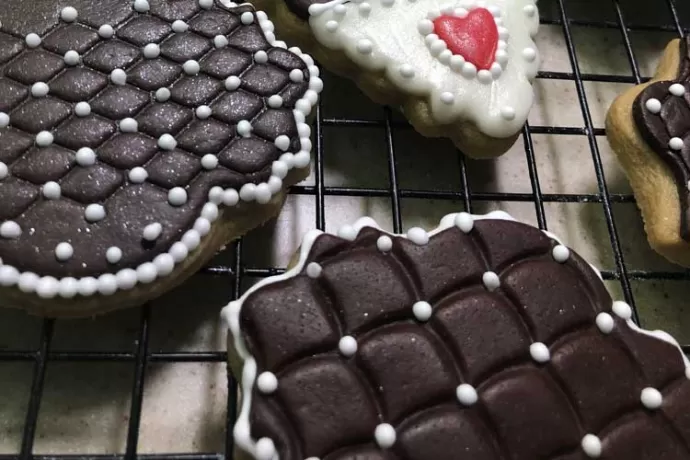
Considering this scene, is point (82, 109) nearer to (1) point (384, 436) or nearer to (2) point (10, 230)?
(2) point (10, 230)

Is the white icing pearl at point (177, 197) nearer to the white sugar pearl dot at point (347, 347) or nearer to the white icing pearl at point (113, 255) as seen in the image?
the white icing pearl at point (113, 255)

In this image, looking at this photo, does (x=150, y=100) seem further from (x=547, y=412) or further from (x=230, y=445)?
(x=547, y=412)

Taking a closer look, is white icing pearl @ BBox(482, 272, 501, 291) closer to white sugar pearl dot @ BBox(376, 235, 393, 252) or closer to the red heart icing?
white sugar pearl dot @ BBox(376, 235, 393, 252)

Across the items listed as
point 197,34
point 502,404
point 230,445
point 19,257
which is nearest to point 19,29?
point 197,34

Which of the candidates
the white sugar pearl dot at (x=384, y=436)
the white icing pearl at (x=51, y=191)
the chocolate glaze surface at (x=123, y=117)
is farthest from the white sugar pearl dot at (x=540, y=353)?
the white icing pearl at (x=51, y=191)

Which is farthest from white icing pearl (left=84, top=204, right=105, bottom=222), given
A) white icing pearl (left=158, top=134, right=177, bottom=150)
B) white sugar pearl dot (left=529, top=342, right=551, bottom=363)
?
white sugar pearl dot (left=529, top=342, right=551, bottom=363)

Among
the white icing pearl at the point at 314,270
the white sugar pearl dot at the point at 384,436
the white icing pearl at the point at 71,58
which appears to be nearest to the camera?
the white sugar pearl dot at the point at 384,436
